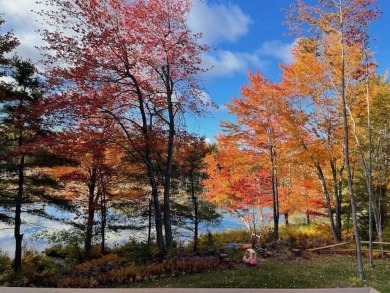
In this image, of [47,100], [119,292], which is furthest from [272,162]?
[119,292]

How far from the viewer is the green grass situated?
10.1 m

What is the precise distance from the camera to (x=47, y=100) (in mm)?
12297

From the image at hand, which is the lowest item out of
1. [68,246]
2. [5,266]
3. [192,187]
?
[5,266]

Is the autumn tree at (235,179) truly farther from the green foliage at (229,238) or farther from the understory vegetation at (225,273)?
the understory vegetation at (225,273)

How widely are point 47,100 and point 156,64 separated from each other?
13.3 feet

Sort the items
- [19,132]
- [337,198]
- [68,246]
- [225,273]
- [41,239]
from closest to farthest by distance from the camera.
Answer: [225,273], [19,132], [337,198], [68,246], [41,239]

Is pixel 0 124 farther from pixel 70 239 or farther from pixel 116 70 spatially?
pixel 70 239

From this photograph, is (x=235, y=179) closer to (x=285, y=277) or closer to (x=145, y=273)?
(x=285, y=277)

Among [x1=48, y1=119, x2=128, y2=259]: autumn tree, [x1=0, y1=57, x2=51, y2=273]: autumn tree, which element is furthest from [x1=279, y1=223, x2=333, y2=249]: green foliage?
[x1=0, y1=57, x2=51, y2=273]: autumn tree

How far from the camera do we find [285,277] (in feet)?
36.7

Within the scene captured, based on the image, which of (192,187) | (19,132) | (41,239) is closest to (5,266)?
(19,132)

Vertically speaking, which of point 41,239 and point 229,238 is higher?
point 41,239

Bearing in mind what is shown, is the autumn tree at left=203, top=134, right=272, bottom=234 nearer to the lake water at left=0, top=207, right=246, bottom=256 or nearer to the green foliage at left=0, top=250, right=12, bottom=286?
the lake water at left=0, top=207, right=246, bottom=256

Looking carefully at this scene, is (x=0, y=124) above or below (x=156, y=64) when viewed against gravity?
below
